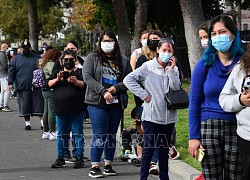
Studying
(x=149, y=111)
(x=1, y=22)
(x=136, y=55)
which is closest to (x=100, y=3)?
(x=136, y=55)

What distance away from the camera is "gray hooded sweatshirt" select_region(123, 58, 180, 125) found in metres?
7.34

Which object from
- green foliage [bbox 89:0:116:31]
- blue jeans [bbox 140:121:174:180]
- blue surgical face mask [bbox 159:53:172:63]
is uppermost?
green foliage [bbox 89:0:116:31]

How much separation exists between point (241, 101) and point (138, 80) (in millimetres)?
2912

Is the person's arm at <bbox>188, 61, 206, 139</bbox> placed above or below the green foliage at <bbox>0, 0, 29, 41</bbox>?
below

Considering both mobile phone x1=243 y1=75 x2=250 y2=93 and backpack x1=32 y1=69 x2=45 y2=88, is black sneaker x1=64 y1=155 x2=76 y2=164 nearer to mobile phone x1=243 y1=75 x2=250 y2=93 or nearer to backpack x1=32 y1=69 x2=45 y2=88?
backpack x1=32 y1=69 x2=45 y2=88

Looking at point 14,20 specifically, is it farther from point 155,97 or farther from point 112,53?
point 155,97

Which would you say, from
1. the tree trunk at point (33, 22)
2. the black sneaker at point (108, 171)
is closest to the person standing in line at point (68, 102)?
the black sneaker at point (108, 171)

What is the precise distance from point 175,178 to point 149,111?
4.81ft

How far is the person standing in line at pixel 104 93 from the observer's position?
27.5ft

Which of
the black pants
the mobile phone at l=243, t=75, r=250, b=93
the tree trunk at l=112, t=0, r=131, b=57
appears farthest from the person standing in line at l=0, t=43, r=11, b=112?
the mobile phone at l=243, t=75, r=250, b=93

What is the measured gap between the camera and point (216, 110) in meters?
5.09

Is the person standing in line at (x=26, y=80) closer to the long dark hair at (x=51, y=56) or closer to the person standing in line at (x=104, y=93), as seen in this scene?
the long dark hair at (x=51, y=56)

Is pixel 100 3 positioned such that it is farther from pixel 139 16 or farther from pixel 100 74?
pixel 100 74

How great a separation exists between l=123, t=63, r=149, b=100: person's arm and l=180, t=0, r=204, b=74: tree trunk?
20.9 ft
